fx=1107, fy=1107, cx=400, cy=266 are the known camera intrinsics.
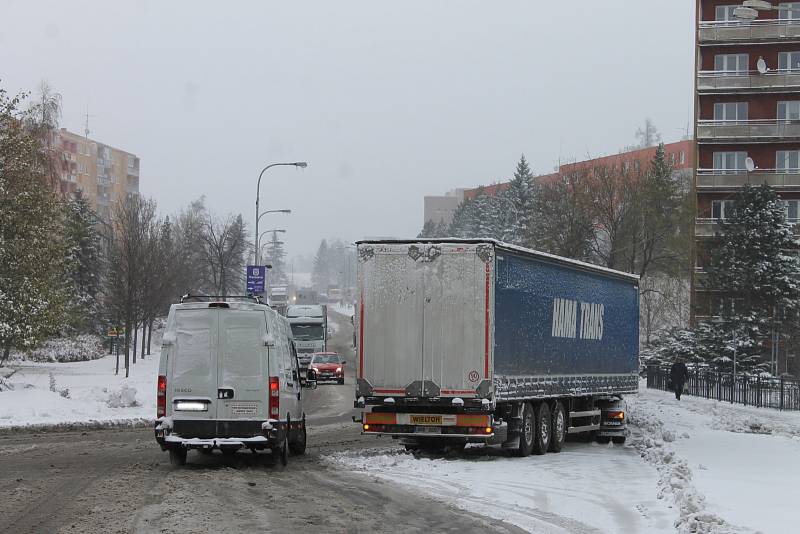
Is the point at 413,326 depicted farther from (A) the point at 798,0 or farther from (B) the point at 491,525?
(A) the point at 798,0

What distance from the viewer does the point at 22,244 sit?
34406 millimetres

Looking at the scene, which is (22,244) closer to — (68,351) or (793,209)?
(68,351)

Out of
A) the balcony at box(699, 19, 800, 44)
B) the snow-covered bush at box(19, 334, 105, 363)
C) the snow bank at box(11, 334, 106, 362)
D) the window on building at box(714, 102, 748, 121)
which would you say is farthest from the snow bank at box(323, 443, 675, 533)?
the balcony at box(699, 19, 800, 44)

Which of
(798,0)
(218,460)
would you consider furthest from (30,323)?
(798,0)

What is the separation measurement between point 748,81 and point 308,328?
99.0 feet

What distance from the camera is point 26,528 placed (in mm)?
10141

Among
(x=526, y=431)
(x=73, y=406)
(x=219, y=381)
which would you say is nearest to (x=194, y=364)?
(x=219, y=381)

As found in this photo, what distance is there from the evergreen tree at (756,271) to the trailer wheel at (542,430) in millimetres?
35099

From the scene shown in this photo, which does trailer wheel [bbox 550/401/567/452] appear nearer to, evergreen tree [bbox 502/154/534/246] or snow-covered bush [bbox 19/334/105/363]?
snow-covered bush [bbox 19/334/105/363]

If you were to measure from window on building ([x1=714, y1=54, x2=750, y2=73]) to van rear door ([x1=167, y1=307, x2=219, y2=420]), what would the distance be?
5768cm

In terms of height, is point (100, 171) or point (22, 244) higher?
point (100, 171)

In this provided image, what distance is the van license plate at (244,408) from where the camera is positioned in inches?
611

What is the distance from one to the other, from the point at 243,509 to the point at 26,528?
2.34m

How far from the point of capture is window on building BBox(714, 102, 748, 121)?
6749 centimetres
